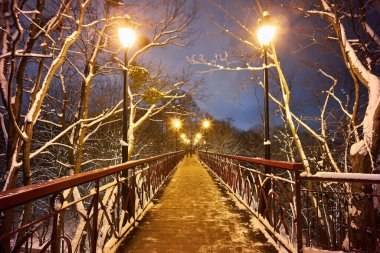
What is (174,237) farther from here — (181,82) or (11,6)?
(181,82)

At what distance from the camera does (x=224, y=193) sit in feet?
30.6

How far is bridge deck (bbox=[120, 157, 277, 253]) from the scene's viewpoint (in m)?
4.19

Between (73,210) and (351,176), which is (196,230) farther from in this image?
(351,176)

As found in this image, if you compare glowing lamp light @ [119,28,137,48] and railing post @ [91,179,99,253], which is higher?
glowing lamp light @ [119,28,137,48]

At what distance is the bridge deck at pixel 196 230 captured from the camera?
419cm

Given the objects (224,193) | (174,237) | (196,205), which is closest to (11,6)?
(174,237)

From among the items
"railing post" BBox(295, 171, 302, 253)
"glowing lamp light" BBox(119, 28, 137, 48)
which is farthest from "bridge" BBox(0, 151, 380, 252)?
"glowing lamp light" BBox(119, 28, 137, 48)

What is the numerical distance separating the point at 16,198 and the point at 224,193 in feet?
26.6

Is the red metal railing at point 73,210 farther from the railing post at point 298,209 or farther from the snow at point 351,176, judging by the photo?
the snow at point 351,176

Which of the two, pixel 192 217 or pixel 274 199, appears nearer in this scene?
pixel 274 199

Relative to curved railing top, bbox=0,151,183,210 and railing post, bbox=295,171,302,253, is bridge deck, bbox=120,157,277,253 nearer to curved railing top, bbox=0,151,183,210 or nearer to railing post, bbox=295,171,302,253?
railing post, bbox=295,171,302,253

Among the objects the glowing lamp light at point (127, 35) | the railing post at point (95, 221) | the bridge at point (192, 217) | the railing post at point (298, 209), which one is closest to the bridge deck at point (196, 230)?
the bridge at point (192, 217)

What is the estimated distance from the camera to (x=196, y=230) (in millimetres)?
5047

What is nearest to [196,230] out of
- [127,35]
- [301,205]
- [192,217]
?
[192,217]
